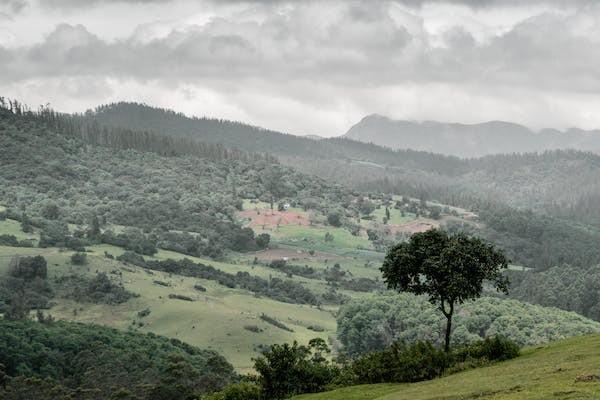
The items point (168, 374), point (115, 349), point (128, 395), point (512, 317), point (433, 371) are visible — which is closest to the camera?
point (433, 371)

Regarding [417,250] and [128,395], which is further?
[128,395]

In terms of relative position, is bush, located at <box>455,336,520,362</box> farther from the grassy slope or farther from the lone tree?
the lone tree

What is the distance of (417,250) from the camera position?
265ft

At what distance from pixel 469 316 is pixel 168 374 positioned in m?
84.9

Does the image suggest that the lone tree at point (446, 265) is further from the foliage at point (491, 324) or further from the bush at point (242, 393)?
the foliage at point (491, 324)

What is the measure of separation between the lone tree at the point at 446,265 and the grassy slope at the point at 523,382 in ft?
31.7

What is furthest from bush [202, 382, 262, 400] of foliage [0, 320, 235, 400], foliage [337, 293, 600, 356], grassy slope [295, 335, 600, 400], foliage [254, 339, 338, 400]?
foliage [337, 293, 600, 356]

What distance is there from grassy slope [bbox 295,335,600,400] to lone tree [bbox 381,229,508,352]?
9.67m

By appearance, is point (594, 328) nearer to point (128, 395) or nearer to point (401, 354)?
point (128, 395)

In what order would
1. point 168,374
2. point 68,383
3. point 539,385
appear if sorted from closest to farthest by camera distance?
point 539,385
point 168,374
point 68,383

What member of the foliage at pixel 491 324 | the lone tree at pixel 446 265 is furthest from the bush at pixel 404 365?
the foliage at pixel 491 324

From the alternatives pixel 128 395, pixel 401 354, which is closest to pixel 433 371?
pixel 401 354

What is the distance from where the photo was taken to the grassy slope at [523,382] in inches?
1818

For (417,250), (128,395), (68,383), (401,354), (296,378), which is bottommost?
(68,383)
